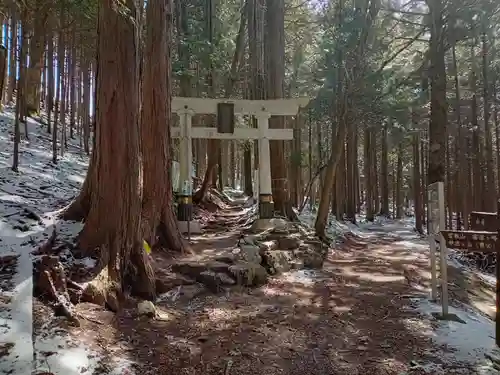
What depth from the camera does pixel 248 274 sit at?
6.71 meters

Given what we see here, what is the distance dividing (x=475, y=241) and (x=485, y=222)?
27 centimetres

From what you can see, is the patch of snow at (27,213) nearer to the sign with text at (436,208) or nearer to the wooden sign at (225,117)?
the wooden sign at (225,117)

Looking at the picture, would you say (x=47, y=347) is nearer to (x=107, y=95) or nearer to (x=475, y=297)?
(x=107, y=95)

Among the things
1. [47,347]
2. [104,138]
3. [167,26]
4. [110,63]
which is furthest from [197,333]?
[167,26]

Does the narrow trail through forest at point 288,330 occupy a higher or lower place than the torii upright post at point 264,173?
lower

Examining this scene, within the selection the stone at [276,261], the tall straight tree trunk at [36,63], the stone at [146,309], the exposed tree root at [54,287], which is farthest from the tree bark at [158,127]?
the tall straight tree trunk at [36,63]

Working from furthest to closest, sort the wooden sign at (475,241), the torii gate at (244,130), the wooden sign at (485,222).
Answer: the torii gate at (244,130)
the wooden sign at (485,222)
the wooden sign at (475,241)

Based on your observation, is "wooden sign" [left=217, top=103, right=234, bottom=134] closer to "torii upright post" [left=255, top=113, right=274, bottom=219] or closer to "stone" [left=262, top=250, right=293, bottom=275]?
"torii upright post" [left=255, top=113, right=274, bottom=219]

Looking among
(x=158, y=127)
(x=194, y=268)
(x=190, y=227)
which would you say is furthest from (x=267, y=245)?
(x=158, y=127)

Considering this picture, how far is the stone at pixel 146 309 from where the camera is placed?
4.76 meters

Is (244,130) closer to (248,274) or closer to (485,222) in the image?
(248,274)

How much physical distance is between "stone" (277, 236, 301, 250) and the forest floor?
36.3 inches

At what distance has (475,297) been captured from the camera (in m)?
7.69

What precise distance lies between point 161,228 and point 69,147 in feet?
32.1
